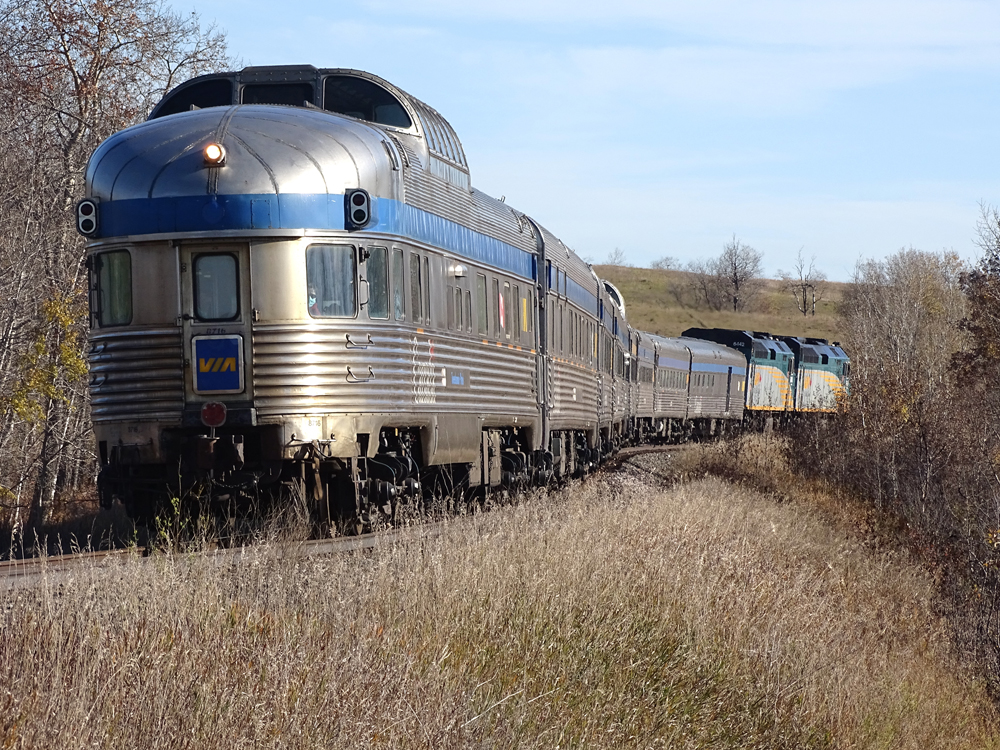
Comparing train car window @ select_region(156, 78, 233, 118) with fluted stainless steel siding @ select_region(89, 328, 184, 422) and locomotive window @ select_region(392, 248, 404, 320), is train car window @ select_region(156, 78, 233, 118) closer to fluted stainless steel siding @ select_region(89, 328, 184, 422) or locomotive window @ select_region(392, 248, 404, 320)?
locomotive window @ select_region(392, 248, 404, 320)

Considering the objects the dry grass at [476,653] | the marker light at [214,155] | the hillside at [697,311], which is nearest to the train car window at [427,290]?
the dry grass at [476,653]

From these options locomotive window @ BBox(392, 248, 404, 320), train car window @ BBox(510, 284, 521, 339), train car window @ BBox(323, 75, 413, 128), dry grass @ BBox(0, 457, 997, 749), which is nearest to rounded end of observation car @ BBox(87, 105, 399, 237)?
locomotive window @ BBox(392, 248, 404, 320)

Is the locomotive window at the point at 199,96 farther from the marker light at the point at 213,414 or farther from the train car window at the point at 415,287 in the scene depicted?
the marker light at the point at 213,414

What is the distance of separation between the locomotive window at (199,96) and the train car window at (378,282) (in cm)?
309

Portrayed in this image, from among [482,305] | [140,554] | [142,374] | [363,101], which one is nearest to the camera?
[140,554]

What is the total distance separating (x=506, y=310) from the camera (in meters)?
14.6

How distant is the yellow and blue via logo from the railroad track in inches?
55.1

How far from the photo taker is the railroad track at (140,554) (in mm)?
7148

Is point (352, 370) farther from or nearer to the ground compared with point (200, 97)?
nearer to the ground

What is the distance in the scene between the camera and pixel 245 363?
10.3 m

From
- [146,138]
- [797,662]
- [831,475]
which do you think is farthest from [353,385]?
[831,475]

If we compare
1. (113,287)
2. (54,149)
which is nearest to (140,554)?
(113,287)

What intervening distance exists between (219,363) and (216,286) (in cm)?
64

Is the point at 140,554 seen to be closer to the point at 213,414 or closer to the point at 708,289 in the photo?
the point at 213,414
